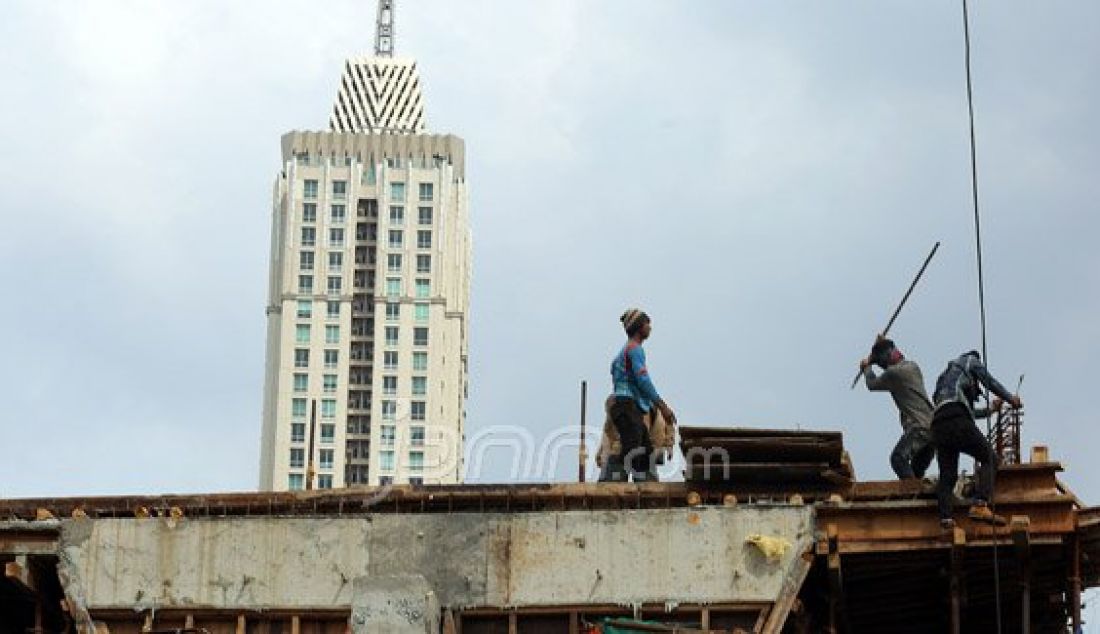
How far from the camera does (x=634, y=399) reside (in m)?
27.2

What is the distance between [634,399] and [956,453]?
4.15 metres

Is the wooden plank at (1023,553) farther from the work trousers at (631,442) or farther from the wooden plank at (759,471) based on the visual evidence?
the work trousers at (631,442)

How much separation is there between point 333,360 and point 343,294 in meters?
4.90

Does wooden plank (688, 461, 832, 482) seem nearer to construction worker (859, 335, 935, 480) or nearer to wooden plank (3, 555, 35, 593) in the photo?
construction worker (859, 335, 935, 480)

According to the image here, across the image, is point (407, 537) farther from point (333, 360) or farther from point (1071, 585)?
point (333, 360)

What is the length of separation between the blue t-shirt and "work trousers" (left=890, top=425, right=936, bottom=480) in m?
2.86

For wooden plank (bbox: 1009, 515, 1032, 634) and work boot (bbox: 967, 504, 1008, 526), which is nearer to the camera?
wooden plank (bbox: 1009, 515, 1032, 634)

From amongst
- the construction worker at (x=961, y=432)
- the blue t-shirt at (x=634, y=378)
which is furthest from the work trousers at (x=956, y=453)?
the blue t-shirt at (x=634, y=378)

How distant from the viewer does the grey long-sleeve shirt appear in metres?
26.7

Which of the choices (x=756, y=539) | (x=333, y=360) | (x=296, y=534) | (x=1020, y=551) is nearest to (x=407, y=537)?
(x=296, y=534)

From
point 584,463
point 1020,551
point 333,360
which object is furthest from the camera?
point 333,360

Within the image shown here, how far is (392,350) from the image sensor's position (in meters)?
162

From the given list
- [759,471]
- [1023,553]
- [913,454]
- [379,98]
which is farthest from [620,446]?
[379,98]

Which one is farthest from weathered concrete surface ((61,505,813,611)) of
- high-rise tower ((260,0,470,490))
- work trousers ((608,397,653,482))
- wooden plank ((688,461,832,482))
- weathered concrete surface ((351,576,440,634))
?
high-rise tower ((260,0,470,490))
